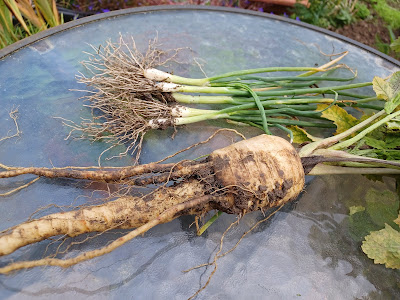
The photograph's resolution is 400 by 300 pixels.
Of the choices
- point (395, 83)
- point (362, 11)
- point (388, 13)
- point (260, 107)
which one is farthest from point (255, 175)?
point (388, 13)

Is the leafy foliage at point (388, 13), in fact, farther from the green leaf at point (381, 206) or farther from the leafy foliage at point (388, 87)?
the green leaf at point (381, 206)

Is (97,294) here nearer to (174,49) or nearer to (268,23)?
(174,49)

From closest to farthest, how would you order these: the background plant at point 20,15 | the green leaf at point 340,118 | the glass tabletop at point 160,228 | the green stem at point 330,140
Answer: the glass tabletop at point 160,228 → the green stem at point 330,140 → the green leaf at point 340,118 → the background plant at point 20,15

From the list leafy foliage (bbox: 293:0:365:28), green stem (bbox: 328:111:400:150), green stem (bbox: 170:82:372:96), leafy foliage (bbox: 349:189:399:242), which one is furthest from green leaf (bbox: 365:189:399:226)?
leafy foliage (bbox: 293:0:365:28)

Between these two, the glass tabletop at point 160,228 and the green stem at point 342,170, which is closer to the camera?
the glass tabletop at point 160,228

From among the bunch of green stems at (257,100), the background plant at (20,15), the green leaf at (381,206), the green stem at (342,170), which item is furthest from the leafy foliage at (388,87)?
the background plant at (20,15)

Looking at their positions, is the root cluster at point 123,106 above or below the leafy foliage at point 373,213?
above

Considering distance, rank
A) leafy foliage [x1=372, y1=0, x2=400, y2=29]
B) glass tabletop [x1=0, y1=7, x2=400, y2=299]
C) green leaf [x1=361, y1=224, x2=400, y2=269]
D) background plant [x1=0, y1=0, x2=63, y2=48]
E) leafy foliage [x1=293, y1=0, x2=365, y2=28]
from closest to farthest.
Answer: glass tabletop [x1=0, y1=7, x2=400, y2=299] < green leaf [x1=361, y1=224, x2=400, y2=269] < background plant [x1=0, y1=0, x2=63, y2=48] < leafy foliage [x1=293, y1=0, x2=365, y2=28] < leafy foliage [x1=372, y1=0, x2=400, y2=29]

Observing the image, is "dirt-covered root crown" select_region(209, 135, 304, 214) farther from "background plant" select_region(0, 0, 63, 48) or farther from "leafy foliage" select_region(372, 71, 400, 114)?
"background plant" select_region(0, 0, 63, 48)

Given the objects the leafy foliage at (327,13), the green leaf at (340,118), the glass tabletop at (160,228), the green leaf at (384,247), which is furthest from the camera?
the leafy foliage at (327,13)
